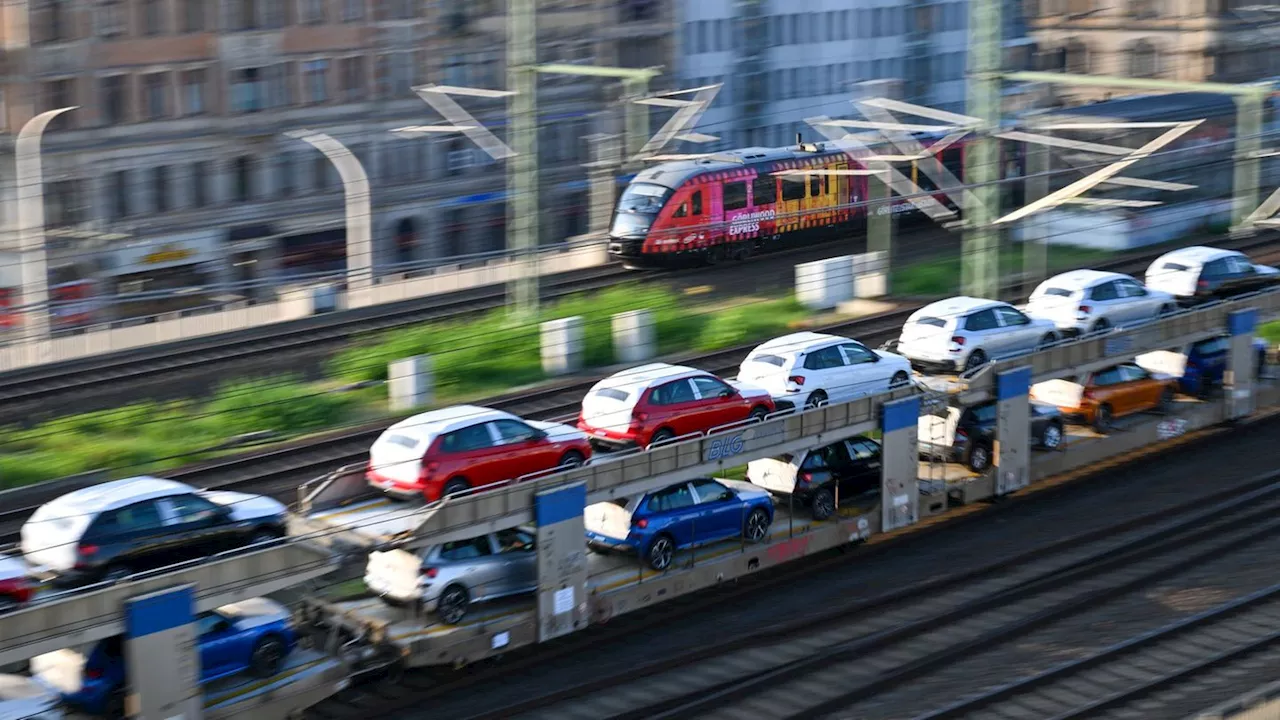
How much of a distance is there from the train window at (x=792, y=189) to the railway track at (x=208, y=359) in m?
4.69

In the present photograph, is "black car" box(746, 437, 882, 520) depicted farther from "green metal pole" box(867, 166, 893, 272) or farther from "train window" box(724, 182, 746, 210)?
"train window" box(724, 182, 746, 210)

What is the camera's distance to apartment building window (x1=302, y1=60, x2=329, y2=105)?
41.3 meters

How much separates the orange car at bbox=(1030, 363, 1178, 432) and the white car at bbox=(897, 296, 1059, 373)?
80 centimetres

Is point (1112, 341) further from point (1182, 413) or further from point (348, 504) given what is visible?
point (348, 504)

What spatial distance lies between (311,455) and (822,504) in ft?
22.7

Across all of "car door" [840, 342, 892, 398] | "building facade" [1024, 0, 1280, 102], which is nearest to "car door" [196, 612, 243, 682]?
"car door" [840, 342, 892, 398]

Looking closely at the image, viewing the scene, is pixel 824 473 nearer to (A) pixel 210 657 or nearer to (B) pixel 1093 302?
(B) pixel 1093 302

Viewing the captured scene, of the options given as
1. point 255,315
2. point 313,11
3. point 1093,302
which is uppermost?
point 313,11

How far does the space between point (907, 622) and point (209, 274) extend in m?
25.4

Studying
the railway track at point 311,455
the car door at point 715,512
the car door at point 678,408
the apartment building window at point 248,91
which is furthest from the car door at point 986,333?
the apartment building window at point 248,91

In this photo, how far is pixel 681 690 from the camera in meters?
15.9

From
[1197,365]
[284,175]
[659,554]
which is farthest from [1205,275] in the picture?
[284,175]

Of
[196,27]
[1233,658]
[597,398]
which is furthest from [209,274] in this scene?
[1233,658]

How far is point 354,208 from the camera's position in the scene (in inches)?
1305
